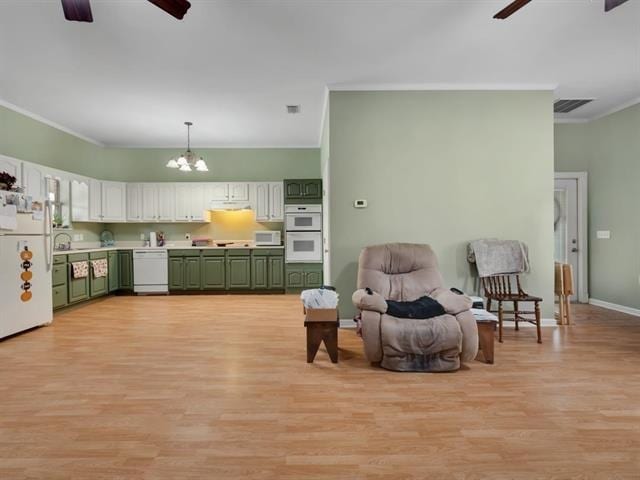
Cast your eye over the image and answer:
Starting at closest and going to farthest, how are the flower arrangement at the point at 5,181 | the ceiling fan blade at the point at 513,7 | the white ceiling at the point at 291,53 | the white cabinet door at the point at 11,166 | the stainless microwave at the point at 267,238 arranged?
1. the ceiling fan blade at the point at 513,7
2. the white ceiling at the point at 291,53
3. the flower arrangement at the point at 5,181
4. the white cabinet door at the point at 11,166
5. the stainless microwave at the point at 267,238

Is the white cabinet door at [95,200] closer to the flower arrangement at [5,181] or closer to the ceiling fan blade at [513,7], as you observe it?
the flower arrangement at [5,181]

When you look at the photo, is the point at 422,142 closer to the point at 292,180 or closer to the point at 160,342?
the point at 292,180

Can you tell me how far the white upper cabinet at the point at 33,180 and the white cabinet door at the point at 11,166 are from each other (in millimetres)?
76

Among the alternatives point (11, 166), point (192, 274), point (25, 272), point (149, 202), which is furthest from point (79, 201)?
point (25, 272)

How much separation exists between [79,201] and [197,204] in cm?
188

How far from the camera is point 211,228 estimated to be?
7.37 m

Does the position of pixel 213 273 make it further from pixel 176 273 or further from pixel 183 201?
pixel 183 201

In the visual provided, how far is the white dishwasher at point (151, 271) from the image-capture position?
6.71m

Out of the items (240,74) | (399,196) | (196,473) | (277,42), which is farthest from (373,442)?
(240,74)

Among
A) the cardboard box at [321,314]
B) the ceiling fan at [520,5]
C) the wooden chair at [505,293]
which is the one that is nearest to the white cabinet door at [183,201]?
the cardboard box at [321,314]

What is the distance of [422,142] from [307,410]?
3.21 metres

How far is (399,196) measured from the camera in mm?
4301

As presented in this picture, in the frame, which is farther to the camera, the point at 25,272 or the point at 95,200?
the point at 95,200

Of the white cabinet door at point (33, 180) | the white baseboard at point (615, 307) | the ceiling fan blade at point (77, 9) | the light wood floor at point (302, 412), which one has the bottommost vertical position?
the light wood floor at point (302, 412)
